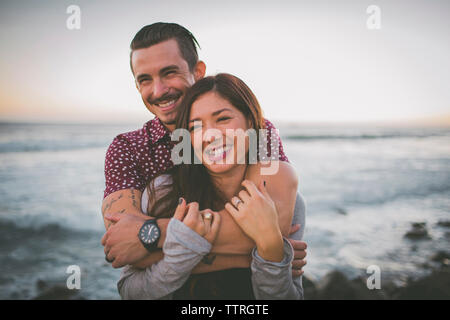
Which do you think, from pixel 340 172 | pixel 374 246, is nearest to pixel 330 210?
pixel 374 246

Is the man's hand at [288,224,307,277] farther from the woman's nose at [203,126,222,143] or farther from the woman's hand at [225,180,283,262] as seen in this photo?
the woman's nose at [203,126,222,143]

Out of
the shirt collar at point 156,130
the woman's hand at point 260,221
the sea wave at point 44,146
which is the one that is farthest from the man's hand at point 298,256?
the sea wave at point 44,146

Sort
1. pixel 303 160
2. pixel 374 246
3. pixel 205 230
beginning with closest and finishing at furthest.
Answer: pixel 205 230 → pixel 374 246 → pixel 303 160

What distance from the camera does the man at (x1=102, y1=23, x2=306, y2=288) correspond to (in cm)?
186

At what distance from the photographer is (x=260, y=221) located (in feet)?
5.83

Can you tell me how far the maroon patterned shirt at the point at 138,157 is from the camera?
2287 millimetres

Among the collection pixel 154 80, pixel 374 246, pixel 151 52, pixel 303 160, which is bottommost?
pixel 374 246

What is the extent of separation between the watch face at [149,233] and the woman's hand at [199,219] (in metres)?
0.18
